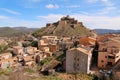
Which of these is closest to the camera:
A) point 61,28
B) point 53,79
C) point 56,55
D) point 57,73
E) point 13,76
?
point 13,76

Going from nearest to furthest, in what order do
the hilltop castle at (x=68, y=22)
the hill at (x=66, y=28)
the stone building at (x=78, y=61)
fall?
the stone building at (x=78, y=61), the hill at (x=66, y=28), the hilltop castle at (x=68, y=22)

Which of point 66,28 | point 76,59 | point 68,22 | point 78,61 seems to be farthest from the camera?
point 68,22

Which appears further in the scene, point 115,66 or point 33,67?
point 33,67

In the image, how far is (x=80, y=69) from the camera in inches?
1412

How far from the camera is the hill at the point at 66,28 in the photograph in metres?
80.2

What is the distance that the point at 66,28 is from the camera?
8319cm

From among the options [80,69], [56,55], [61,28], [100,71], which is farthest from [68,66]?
[61,28]

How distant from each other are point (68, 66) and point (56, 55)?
349 inches

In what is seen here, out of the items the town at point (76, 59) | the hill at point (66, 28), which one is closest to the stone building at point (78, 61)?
the town at point (76, 59)

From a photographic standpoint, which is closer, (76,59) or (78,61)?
(78,61)

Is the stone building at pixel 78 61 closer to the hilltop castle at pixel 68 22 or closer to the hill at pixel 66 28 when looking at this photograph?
the hill at pixel 66 28

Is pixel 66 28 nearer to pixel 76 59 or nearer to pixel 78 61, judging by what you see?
pixel 76 59

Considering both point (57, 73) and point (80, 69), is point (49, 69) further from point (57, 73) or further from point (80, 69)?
point (80, 69)

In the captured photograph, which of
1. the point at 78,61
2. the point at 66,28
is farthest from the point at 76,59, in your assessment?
the point at 66,28
